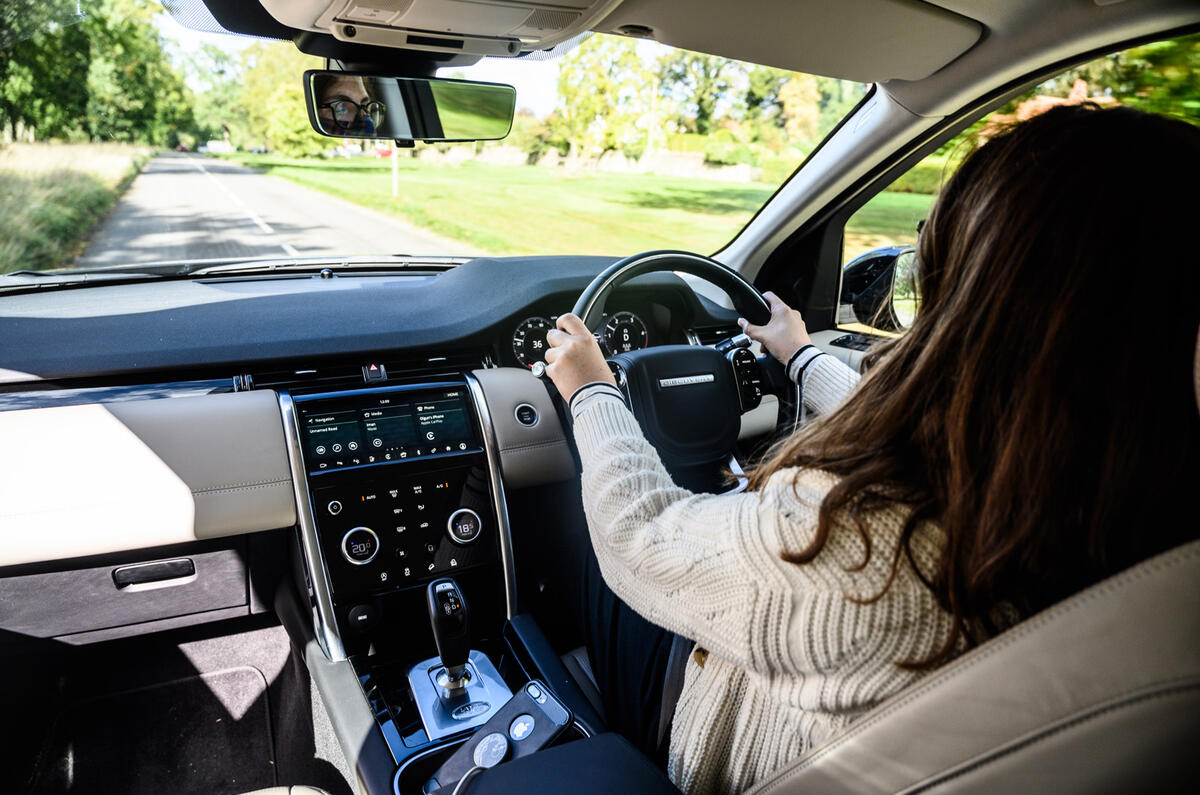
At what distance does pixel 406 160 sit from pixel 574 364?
91.0 inches

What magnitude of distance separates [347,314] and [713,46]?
1.45 meters

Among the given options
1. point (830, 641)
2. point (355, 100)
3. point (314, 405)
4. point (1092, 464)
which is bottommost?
point (314, 405)

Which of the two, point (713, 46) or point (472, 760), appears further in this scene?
point (713, 46)

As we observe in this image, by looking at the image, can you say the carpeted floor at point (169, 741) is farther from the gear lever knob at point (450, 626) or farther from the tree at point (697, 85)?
the tree at point (697, 85)

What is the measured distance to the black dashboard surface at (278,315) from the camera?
84.0 inches

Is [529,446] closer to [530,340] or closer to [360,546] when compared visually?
[530,340]

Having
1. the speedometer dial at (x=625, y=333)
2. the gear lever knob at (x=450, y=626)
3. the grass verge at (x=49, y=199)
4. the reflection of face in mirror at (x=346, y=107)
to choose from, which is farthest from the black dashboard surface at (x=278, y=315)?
the grass verge at (x=49, y=199)

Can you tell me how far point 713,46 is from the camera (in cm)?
251

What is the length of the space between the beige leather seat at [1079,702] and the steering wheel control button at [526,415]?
165 cm

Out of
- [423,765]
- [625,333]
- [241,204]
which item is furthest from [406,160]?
[241,204]

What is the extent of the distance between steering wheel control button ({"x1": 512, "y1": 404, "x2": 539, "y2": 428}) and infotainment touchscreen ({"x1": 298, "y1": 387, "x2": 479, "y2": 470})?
155mm

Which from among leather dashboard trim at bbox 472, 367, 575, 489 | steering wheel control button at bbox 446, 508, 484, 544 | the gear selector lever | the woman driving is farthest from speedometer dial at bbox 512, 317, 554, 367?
the woman driving

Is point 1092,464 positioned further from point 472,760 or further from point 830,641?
point 472,760


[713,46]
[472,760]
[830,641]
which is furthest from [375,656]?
[713,46]
